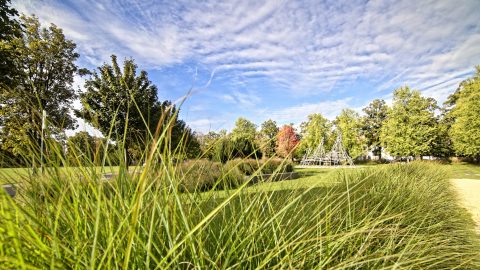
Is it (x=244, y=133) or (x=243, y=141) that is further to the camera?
(x=244, y=133)

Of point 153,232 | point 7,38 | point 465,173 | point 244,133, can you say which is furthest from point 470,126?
point 7,38

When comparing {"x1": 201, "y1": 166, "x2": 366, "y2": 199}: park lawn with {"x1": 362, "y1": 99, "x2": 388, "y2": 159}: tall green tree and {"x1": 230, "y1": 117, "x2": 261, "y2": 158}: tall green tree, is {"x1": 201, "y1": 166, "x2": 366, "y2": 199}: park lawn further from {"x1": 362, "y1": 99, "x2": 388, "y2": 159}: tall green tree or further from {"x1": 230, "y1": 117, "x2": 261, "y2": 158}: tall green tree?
{"x1": 362, "y1": 99, "x2": 388, "y2": 159}: tall green tree

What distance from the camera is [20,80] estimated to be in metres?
7.04

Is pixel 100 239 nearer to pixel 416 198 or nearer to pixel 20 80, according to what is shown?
pixel 416 198

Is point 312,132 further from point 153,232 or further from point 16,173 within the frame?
point 16,173

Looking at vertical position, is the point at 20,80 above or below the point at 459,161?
above

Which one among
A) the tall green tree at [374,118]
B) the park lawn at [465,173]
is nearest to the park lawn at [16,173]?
the park lawn at [465,173]

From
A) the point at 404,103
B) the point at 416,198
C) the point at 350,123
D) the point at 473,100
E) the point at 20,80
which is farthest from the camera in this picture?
the point at 350,123

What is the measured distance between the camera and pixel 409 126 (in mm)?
27281

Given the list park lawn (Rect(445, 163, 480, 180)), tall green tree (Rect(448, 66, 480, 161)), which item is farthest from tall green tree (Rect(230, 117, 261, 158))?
tall green tree (Rect(448, 66, 480, 161))

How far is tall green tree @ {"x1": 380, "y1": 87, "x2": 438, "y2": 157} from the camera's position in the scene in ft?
A: 87.4

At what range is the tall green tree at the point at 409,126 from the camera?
87.4ft

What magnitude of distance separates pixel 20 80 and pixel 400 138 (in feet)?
103

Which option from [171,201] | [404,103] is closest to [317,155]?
[404,103]
